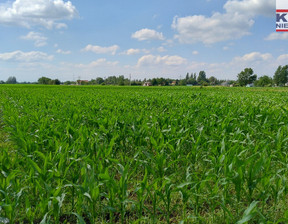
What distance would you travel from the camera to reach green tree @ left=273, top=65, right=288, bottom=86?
401 feet

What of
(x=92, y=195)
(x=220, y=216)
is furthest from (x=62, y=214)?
(x=220, y=216)

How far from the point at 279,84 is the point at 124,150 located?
14141 cm

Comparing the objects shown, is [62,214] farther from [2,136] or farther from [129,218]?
[2,136]

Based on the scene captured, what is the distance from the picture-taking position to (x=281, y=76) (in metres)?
124

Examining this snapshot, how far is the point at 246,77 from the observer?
11731 centimetres

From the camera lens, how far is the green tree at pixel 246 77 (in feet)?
383

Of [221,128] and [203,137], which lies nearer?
[203,137]

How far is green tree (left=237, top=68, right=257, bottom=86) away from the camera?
11662cm

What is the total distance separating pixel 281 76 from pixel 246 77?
23.9 m

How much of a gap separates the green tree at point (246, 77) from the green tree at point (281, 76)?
17.7 m

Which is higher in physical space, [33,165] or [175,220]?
[33,165]

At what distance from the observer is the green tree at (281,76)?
122 meters

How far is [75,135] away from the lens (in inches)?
179

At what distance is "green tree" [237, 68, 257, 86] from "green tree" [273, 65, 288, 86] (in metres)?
17.7
